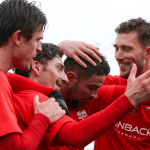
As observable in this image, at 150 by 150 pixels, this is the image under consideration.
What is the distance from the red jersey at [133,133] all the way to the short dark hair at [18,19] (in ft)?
5.37

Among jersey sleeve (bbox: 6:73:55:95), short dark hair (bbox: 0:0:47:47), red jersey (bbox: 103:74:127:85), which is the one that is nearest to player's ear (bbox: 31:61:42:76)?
jersey sleeve (bbox: 6:73:55:95)

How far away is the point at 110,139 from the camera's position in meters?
2.69

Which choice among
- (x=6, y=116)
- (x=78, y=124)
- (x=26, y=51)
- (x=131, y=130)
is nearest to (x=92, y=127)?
(x=78, y=124)

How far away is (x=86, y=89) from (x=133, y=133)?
797 millimetres

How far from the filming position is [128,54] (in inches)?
113

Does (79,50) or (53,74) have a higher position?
(79,50)

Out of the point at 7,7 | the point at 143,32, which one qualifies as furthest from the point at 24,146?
the point at 143,32

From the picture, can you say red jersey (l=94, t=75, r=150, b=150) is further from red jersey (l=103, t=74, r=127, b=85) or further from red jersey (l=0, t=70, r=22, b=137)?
red jersey (l=0, t=70, r=22, b=137)

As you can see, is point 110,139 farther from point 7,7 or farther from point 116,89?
point 7,7

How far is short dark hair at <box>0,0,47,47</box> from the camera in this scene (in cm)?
157

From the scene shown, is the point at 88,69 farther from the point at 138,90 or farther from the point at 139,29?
the point at 139,29

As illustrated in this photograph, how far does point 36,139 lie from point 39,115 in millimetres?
194

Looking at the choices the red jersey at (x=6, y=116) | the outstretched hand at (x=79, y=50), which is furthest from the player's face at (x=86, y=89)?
the red jersey at (x=6, y=116)

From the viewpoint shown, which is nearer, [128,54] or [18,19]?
[18,19]
